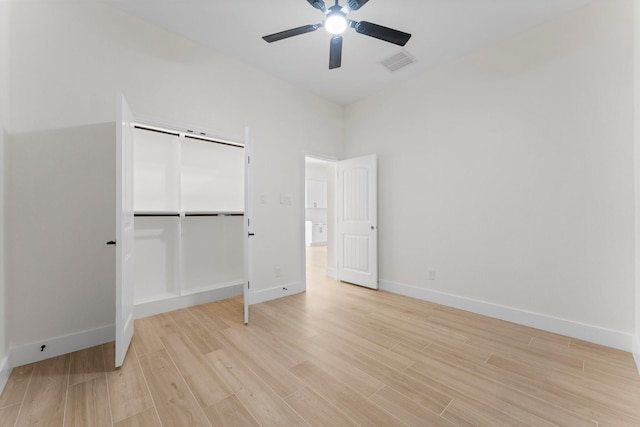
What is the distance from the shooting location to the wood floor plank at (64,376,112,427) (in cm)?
146

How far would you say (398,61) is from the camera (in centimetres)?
330

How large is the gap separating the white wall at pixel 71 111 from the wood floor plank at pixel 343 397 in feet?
6.44

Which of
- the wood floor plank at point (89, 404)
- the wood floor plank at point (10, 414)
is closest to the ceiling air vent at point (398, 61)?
the wood floor plank at point (89, 404)

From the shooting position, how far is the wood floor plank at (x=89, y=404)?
1.46m

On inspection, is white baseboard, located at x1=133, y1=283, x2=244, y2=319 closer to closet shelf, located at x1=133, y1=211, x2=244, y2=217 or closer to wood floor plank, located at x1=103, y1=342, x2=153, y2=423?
wood floor plank, located at x1=103, y1=342, x2=153, y2=423

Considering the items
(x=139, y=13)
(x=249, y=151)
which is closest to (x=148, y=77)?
(x=139, y=13)

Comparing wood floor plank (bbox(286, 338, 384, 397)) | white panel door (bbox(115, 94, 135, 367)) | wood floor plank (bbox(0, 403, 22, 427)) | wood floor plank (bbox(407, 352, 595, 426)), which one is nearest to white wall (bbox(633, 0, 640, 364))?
wood floor plank (bbox(407, 352, 595, 426))

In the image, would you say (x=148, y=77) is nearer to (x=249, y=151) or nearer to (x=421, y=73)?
(x=249, y=151)

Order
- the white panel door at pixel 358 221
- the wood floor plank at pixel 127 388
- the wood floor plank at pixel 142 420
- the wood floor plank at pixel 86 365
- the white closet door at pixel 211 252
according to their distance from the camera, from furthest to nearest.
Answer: the white panel door at pixel 358 221 < the white closet door at pixel 211 252 < the wood floor plank at pixel 86 365 < the wood floor plank at pixel 127 388 < the wood floor plank at pixel 142 420

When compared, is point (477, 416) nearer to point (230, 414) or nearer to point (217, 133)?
point (230, 414)

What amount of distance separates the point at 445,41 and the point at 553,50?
1023 mm

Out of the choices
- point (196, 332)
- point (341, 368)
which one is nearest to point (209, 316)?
point (196, 332)

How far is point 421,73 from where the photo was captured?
360cm

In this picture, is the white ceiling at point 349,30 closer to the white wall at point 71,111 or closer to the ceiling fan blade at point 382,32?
the white wall at point 71,111
